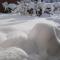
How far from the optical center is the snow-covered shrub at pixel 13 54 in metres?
0.49

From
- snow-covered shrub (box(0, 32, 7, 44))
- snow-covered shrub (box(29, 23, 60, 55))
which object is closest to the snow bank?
snow-covered shrub (box(0, 32, 7, 44))

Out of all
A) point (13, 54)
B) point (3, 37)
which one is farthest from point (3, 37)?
point (13, 54)

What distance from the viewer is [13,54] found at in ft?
1.65

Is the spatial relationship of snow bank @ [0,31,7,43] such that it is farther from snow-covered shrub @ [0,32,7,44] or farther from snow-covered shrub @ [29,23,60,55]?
snow-covered shrub @ [29,23,60,55]

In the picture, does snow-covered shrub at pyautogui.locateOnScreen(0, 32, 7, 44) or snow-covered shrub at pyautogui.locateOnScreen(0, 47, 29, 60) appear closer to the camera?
snow-covered shrub at pyautogui.locateOnScreen(0, 47, 29, 60)

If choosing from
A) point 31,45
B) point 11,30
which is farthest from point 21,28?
point 31,45

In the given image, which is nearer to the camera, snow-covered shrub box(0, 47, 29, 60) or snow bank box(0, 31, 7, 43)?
snow-covered shrub box(0, 47, 29, 60)

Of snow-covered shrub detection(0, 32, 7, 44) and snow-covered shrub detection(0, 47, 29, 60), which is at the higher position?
snow-covered shrub detection(0, 32, 7, 44)

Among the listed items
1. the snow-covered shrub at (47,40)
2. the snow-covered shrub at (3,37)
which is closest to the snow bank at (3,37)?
the snow-covered shrub at (3,37)

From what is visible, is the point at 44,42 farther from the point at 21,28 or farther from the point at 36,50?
the point at 21,28

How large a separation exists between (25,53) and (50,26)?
0.41 feet

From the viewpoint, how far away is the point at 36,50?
561 millimetres

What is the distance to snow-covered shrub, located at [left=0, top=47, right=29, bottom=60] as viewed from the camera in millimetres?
494

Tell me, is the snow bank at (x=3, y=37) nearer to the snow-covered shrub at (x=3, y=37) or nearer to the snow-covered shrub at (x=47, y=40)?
the snow-covered shrub at (x=3, y=37)
